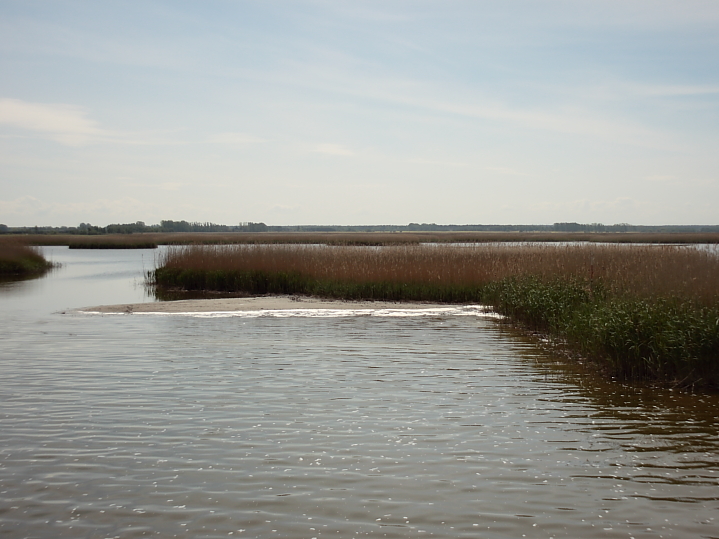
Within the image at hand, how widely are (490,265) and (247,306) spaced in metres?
8.28

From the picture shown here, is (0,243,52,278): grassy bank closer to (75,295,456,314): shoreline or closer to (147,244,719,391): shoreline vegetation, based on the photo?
(147,244,719,391): shoreline vegetation

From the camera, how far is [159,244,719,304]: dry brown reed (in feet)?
36.8

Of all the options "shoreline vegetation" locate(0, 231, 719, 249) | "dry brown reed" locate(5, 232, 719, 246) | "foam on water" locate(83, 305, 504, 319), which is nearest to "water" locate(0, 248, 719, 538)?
"foam on water" locate(83, 305, 504, 319)

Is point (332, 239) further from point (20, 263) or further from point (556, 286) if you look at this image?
point (556, 286)

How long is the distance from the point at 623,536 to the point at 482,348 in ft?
24.1

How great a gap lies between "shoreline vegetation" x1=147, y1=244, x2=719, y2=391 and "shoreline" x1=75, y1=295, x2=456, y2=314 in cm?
110

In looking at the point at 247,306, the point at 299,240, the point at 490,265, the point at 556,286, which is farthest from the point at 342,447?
the point at 299,240

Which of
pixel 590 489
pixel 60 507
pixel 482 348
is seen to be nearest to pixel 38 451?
pixel 60 507

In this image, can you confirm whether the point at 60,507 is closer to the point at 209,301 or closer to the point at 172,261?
the point at 209,301

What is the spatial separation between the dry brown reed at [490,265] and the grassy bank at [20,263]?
11327 mm

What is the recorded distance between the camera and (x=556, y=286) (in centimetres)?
1475

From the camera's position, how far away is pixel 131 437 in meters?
6.40

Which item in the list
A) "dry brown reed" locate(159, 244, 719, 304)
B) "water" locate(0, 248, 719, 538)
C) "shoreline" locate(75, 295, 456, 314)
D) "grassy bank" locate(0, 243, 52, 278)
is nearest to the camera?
"water" locate(0, 248, 719, 538)

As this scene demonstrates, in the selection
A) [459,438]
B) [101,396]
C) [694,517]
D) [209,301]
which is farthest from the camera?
[209,301]
